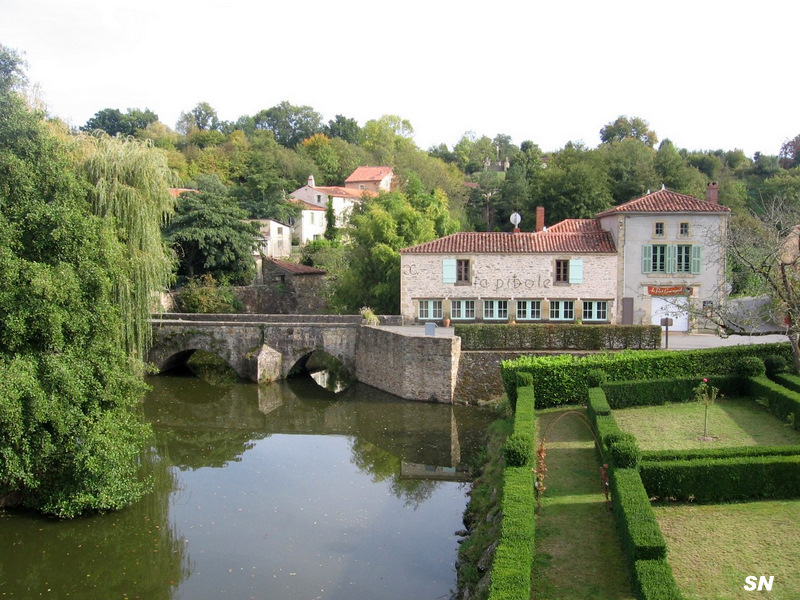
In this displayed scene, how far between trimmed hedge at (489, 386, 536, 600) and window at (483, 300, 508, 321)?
16867 millimetres

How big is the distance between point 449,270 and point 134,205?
1382 cm

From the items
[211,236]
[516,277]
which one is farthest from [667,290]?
[211,236]

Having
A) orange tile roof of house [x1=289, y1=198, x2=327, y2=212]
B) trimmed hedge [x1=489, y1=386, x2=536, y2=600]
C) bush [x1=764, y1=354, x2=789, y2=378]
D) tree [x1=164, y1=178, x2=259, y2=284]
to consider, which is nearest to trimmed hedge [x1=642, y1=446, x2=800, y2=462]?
trimmed hedge [x1=489, y1=386, x2=536, y2=600]

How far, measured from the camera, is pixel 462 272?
102 feet

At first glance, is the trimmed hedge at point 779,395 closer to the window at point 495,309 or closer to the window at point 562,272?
the window at point 562,272

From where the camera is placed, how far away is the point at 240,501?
56.3 feet

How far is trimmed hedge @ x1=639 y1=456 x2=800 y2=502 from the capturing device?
12352 mm

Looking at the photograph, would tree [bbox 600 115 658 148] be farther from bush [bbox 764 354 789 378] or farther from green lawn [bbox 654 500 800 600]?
green lawn [bbox 654 500 800 600]

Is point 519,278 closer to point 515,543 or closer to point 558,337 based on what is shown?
point 558,337

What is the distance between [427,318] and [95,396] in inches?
700

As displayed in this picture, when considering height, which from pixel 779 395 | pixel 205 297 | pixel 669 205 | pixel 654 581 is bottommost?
pixel 654 581

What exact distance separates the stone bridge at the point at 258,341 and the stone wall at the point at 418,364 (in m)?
2.45

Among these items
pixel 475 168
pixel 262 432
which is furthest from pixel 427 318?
pixel 475 168

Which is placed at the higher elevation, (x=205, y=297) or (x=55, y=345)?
(x=205, y=297)
